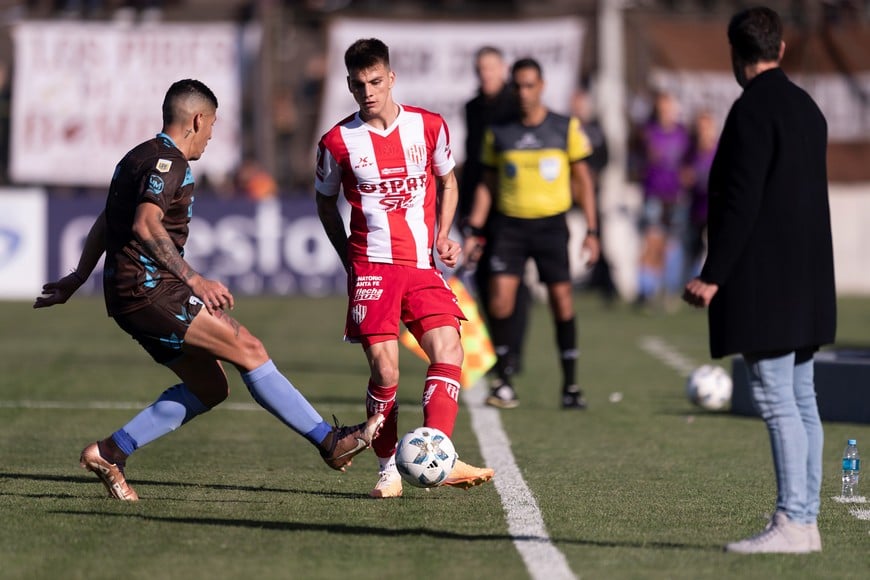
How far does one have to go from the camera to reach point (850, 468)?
724 centimetres

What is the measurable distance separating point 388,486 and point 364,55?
6.13 feet

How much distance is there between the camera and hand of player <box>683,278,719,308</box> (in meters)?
5.70

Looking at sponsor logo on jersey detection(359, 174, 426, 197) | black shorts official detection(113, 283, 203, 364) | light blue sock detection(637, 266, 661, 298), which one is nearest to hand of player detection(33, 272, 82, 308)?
black shorts official detection(113, 283, 203, 364)

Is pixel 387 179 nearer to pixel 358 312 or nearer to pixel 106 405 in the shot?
pixel 358 312

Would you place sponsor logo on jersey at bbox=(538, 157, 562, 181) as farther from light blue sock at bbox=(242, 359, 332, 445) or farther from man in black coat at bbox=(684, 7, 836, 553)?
man in black coat at bbox=(684, 7, 836, 553)

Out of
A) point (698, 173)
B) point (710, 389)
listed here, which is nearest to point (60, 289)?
point (710, 389)

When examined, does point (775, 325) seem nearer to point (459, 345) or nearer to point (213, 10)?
point (459, 345)

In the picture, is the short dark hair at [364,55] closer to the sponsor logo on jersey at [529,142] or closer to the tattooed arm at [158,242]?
the tattooed arm at [158,242]

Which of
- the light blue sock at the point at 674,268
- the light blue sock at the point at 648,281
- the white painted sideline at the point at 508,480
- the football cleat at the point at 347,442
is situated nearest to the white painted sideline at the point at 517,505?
the white painted sideline at the point at 508,480

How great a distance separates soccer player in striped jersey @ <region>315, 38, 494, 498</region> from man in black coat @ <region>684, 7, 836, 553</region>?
170 cm

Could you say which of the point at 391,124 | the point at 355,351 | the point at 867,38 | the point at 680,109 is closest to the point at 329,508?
the point at 391,124

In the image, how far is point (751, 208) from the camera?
5.68m

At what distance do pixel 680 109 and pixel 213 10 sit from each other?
289 inches

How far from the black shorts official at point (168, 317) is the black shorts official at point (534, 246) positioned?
4.13m
